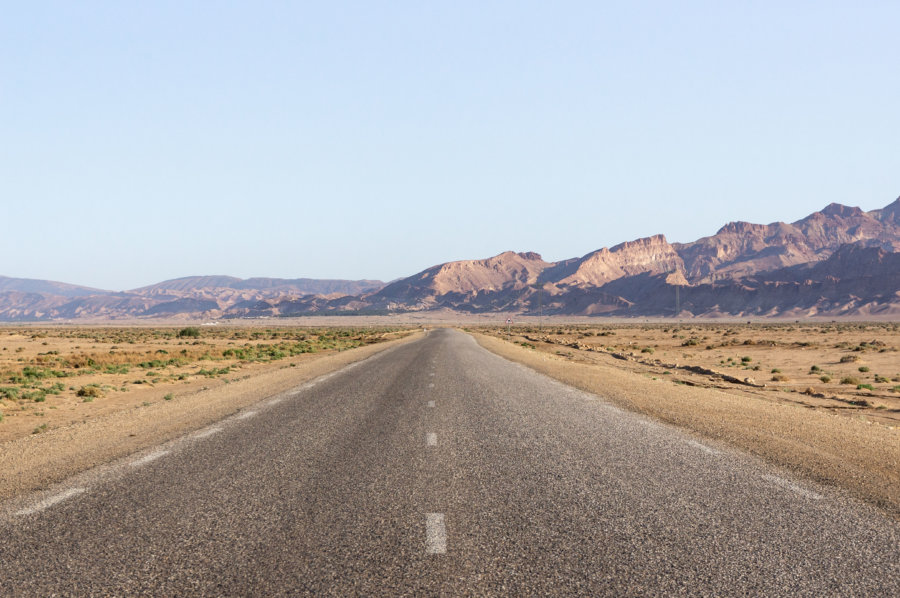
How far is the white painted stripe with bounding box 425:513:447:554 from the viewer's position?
18.4ft

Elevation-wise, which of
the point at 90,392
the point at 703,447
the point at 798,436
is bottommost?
the point at 90,392

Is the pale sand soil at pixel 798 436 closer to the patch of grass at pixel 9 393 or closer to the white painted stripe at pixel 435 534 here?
the white painted stripe at pixel 435 534

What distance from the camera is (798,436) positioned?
38.4ft

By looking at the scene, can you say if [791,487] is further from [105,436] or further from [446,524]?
[105,436]

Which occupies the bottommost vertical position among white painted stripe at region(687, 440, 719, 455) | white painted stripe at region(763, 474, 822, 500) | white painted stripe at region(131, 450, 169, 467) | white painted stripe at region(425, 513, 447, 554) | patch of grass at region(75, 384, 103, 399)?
patch of grass at region(75, 384, 103, 399)

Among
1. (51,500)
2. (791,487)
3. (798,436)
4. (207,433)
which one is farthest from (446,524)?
(798,436)

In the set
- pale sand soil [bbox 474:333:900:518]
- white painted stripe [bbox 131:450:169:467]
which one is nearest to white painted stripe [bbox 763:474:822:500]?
pale sand soil [bbox 474:333:900:518]

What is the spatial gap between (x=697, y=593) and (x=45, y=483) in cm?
777

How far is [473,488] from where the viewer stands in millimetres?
7656

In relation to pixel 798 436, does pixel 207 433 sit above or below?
above

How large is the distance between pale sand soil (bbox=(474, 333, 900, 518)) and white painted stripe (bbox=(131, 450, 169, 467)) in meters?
8.89

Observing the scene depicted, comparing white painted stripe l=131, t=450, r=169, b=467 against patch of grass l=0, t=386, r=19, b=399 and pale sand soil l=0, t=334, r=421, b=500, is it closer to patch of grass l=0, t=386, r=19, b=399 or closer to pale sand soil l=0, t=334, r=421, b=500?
pale sand soil l=0, t=334, r=421, b=500

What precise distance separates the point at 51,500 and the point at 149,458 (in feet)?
7.97

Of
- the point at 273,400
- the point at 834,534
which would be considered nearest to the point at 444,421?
the point at 273,400
